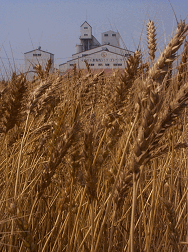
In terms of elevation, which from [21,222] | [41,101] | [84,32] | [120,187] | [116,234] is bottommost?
[116,234]

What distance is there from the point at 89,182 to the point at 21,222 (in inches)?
10.4

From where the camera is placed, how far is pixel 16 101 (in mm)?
1537

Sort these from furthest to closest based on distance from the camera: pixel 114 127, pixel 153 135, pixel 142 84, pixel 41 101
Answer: pixel 41 101 < pixel 114 127 < pixel 142 84 < pixel 153 135

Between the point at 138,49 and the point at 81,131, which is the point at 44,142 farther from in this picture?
the point at 138,49

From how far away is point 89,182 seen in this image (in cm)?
90

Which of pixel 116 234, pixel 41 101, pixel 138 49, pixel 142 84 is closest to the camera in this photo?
pixel 142 84

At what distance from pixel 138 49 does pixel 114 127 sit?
474mm

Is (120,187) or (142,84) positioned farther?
(142,84)

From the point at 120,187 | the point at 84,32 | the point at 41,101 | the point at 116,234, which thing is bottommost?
the point at 116,234

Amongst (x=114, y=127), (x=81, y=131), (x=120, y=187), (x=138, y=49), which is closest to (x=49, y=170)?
(x=81, y=131)

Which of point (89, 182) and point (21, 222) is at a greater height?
point (89, 182)

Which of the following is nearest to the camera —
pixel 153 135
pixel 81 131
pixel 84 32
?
pixel 153 135

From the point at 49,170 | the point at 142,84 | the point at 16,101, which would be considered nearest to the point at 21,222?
the point at 49,170

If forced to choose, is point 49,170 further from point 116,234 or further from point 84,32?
point 84,32
